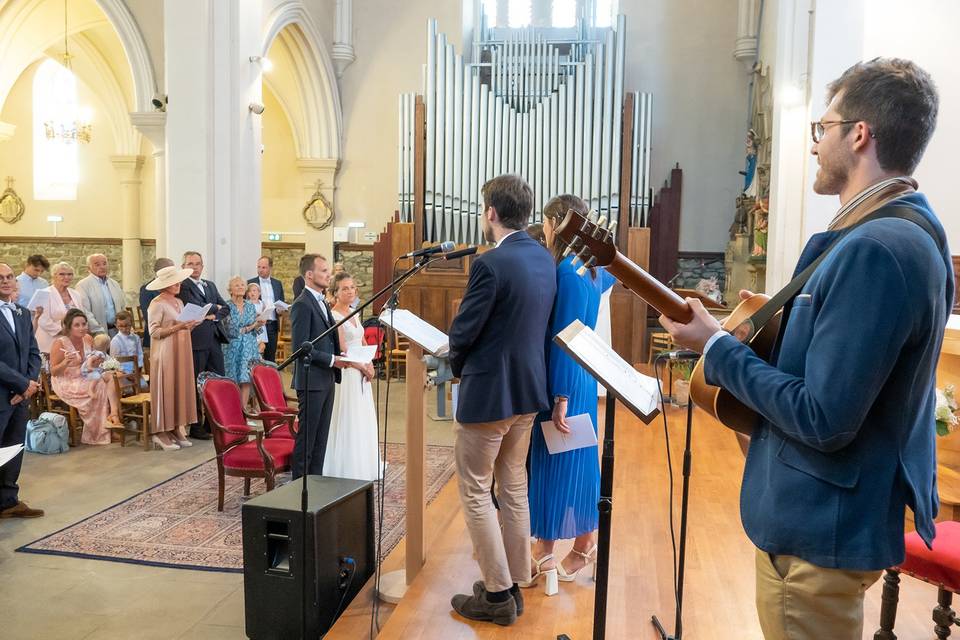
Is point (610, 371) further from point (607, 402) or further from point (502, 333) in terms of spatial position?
point (502, 333)

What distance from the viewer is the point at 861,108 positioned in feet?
4.45

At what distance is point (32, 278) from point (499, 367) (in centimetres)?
685

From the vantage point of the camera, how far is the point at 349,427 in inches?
187

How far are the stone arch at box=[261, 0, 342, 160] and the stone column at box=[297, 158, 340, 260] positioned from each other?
0.41 feet

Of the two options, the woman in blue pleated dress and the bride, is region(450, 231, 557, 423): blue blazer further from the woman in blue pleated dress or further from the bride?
Answer: the bride

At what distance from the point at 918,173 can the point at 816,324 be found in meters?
5.61

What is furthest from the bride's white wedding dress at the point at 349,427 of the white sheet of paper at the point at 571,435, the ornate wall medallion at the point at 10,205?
the ornate wall medallion at the point at 10,205

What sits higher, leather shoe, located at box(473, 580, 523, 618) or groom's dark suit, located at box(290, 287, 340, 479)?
groom's dark suit, located at box(290, 287, 340, 479)

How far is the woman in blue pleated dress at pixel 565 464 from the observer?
312 cm

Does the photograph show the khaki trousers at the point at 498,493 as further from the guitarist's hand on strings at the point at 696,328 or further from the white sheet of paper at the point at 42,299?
the white sheet of paper at the point at 42,299

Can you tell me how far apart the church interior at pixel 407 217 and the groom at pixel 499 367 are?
30cm

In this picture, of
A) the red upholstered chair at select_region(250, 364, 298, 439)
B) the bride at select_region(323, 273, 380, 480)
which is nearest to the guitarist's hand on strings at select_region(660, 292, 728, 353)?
the bride at select_region(323, 273, 380, 480)

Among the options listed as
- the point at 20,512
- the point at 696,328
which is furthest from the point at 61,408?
the point at 696,328

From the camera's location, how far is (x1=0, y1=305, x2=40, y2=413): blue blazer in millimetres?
4348
